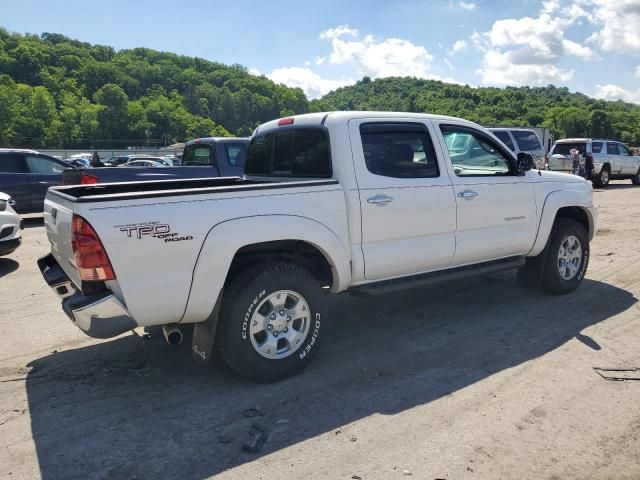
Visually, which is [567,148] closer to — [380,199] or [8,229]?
[380,199]

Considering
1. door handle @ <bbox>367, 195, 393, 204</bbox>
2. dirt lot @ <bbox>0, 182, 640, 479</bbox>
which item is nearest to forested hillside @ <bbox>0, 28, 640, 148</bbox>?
dirt lot @ <bbox>0, 182, 640, 479</bbox>

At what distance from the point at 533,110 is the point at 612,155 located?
102870mm

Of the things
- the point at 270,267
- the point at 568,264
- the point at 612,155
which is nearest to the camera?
the point at 270,267

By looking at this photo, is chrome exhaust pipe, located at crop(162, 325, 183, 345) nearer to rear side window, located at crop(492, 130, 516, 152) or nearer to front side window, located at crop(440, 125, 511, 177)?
front side window, located at crop(440, 125, 511, 177)

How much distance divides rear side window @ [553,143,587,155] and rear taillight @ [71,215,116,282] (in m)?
21.2

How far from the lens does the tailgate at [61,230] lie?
345 cm

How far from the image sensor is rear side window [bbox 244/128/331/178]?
433cm

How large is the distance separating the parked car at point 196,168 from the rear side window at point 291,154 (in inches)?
162

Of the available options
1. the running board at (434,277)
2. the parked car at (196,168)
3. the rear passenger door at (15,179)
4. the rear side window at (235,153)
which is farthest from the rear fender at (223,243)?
the rear passenger door at (15,179)

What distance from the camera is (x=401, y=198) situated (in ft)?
14.3

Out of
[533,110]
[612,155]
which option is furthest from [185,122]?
[612,155]

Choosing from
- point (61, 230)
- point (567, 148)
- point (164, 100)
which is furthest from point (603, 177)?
point (164, 100)

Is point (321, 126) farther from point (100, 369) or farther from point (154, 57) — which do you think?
point (154, 57)

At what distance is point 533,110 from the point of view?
115 m
